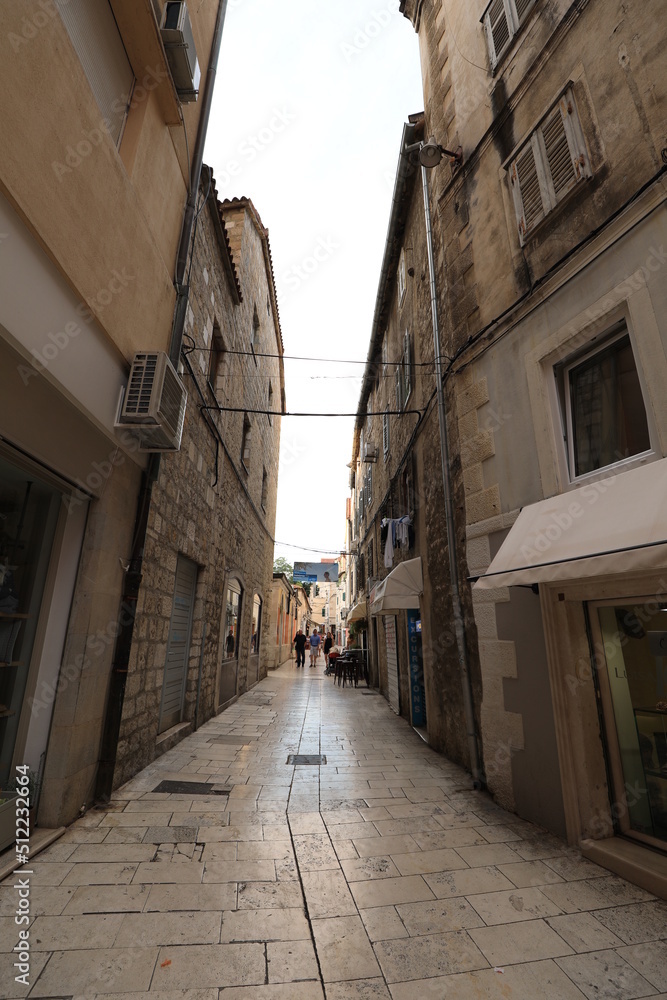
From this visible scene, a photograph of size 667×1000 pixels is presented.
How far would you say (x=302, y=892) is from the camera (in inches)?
112

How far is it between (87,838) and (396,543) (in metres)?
7.37

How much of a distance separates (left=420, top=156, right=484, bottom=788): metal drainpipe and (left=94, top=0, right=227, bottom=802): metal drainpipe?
136 inches

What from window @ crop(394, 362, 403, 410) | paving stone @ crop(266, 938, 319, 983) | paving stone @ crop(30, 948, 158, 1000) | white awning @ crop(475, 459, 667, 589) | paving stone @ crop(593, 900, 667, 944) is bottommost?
paving stone @ crop(593, 900, 667, 944)

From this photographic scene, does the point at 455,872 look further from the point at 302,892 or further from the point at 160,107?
the point at 160,107

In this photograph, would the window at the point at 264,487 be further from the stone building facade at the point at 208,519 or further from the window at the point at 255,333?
the window at the point at 255,333

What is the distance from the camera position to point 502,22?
587 centimetres

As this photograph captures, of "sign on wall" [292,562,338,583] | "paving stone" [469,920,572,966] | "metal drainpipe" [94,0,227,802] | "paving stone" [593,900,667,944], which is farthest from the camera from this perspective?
"sign on wall" [292,562,338,583]

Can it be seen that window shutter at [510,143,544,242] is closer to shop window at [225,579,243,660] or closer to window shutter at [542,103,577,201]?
window shutter at [542,103,577,201]

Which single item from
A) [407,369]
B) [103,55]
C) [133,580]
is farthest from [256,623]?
[103,55]

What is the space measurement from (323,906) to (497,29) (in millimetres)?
9363

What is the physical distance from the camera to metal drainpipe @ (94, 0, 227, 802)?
415cm

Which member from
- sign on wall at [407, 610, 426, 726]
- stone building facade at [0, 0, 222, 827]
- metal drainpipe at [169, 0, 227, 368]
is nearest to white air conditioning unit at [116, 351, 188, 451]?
stone building facade at [0, 0, 222, 827]

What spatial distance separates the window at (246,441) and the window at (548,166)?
756 centimetres

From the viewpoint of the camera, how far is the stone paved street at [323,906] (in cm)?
214
